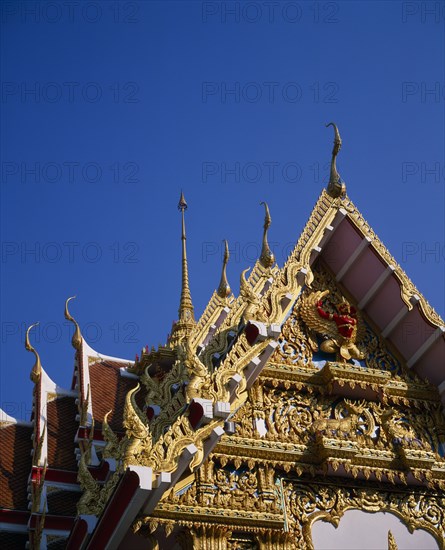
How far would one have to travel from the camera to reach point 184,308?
16453 millimetres

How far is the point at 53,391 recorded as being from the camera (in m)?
14.9

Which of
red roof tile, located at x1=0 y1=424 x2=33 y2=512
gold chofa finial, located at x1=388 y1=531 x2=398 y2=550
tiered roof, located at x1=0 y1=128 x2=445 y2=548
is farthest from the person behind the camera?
red roof tile, located at x1=0 y1=424 x2=33 y2=512

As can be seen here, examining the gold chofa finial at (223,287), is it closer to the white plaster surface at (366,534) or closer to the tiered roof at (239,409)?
the tiered roof at (239,409)

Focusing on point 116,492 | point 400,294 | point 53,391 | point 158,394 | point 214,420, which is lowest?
point 116,492

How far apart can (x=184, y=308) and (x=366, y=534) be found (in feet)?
22.5

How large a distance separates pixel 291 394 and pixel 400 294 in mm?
1929

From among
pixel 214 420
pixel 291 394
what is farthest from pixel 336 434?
pixel 214 420

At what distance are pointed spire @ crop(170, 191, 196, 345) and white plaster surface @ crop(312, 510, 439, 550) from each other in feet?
17.4

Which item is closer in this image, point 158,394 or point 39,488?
point 158,394

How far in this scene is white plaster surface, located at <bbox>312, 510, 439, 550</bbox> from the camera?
33.1ft

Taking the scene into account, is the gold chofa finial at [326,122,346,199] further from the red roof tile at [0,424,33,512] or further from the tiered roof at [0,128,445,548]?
the red roof tile at [0,424,33,512]

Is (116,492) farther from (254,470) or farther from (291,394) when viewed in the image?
(291,394)

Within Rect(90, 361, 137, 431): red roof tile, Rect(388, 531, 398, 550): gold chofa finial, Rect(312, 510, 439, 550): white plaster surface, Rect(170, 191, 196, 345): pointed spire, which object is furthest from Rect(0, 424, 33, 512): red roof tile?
Rect(388, 531, 398, 550): gold chofa finial

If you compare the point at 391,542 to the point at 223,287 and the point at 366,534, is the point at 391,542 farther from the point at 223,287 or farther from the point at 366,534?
the point at 223,287
